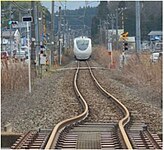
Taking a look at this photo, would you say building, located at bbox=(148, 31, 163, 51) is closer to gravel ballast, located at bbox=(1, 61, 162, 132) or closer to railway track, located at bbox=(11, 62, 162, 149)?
gravel ballast, located at bbox=(1, 61, 162, 132)

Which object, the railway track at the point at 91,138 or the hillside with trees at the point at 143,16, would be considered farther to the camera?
the hillside with trees at the point at 143,16

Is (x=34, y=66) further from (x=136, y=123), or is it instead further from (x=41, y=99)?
(x=136, y=123)

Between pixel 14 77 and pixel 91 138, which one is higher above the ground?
pixel 14 77

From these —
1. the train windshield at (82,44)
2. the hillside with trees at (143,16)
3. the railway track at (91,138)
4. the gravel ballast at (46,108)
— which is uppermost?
the hillside with trees at (143,16)

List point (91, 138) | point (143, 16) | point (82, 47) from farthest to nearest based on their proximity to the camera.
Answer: point (143, 16) → point (82, 47) → point (91, 138)

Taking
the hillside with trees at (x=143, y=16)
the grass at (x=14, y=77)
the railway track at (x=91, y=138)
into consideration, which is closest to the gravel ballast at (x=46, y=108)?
the grass at (x=14, y=77)

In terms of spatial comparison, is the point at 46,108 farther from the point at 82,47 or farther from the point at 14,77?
the point at 82,47

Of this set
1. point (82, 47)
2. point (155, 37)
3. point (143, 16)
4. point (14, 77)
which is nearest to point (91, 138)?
point (14, 77)

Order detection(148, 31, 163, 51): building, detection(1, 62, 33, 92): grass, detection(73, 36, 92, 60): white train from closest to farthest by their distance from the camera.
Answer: detection(1, 62, 33, 92): grass < detection(73, 36, 92, 60): white train < detection(148, 31, 163, 51): building

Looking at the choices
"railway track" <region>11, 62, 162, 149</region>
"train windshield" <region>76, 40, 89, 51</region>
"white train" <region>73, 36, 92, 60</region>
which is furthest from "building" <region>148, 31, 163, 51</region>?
"railway track" <region>11, 62, 162, 149</region>

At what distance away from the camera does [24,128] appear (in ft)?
29.6

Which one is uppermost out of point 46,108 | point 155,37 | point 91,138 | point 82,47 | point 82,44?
point 155,37

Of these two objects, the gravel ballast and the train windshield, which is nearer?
the gravel ballast

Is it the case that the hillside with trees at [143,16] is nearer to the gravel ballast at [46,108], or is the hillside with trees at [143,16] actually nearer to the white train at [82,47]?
the white train at [82,47]
